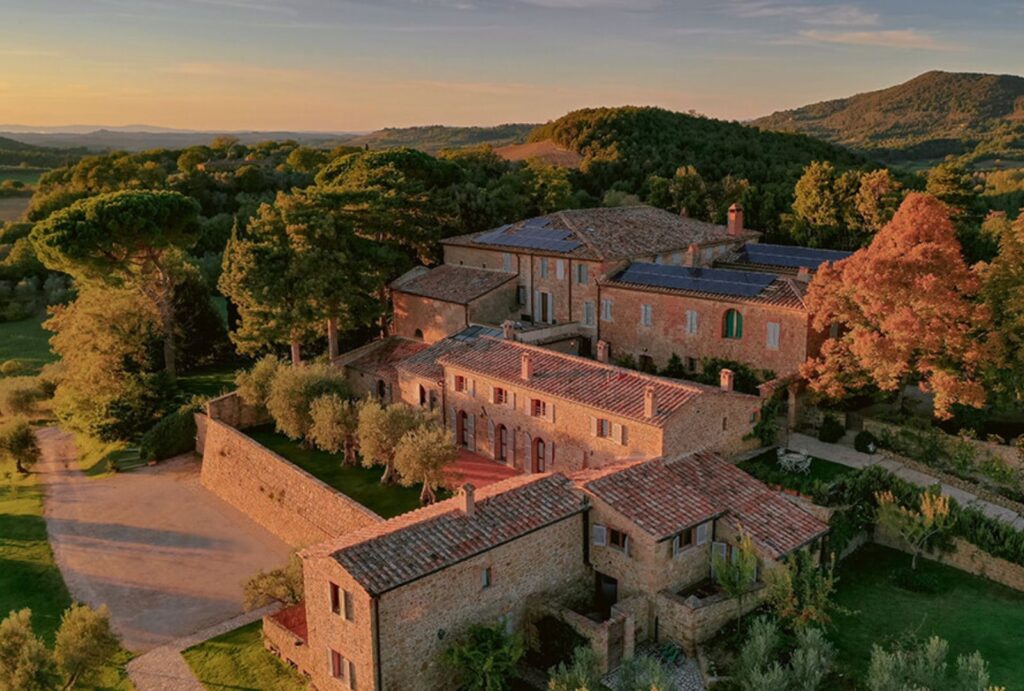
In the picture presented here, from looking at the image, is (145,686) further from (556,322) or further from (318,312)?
(556,322)

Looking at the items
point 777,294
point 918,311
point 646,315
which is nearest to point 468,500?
point 918,311

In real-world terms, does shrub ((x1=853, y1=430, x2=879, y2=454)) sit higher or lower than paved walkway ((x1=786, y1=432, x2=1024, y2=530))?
higher

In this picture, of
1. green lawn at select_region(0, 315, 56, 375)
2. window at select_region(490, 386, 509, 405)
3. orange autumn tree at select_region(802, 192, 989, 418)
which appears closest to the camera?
orange autumn tree at select_region(802, 192, 989, 418)

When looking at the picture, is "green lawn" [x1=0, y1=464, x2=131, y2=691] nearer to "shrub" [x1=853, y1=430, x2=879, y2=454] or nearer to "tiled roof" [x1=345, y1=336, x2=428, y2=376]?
"tiled roof" [x1=345, y1=336, x2=428, y2=376]

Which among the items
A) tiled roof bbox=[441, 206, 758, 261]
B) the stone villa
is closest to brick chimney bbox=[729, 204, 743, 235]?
tiled roof bbox=[441, 206, 758, 261]

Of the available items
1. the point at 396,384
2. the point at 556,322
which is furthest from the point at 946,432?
the point at 396,384

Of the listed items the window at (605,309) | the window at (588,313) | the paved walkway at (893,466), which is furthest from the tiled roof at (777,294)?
the paved walkway at (893,466)
